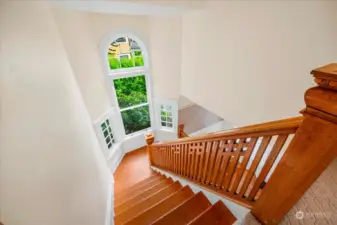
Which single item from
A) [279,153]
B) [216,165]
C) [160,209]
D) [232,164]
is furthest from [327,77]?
[160,209]

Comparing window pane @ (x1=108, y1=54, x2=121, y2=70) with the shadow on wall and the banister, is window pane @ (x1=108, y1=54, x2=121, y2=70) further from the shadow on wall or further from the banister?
the banister

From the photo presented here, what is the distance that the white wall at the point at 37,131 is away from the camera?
34.2 inches

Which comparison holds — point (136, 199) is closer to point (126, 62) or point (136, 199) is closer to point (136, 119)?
point (136, 119)

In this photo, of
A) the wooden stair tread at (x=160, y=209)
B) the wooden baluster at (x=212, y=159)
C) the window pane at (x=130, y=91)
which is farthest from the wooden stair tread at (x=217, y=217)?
the window pane at (x=130, y=91)

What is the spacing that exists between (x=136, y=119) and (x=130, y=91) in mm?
891

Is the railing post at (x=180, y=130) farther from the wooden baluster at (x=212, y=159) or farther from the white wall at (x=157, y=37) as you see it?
the wooden baluster at (x=212, y=159)

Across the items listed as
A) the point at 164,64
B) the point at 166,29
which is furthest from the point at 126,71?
the point at 166,29

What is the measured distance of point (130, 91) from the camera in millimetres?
A: 4137

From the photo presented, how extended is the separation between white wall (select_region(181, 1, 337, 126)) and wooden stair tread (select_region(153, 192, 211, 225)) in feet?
4.32

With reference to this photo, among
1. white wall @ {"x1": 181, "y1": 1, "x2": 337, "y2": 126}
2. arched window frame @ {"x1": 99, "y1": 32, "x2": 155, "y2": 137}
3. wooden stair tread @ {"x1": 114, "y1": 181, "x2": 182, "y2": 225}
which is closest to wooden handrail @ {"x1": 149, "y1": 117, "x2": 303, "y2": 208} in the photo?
wooden stair tread @ {"x1": 114, "y1": 181, "x2": 182, "y2": 225}

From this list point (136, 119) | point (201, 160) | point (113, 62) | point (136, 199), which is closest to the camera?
point (201, 160)

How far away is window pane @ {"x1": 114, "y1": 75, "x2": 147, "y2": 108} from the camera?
3973 millimetres

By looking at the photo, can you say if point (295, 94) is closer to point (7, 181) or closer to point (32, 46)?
point (7, 181)

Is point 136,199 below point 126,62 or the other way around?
below
